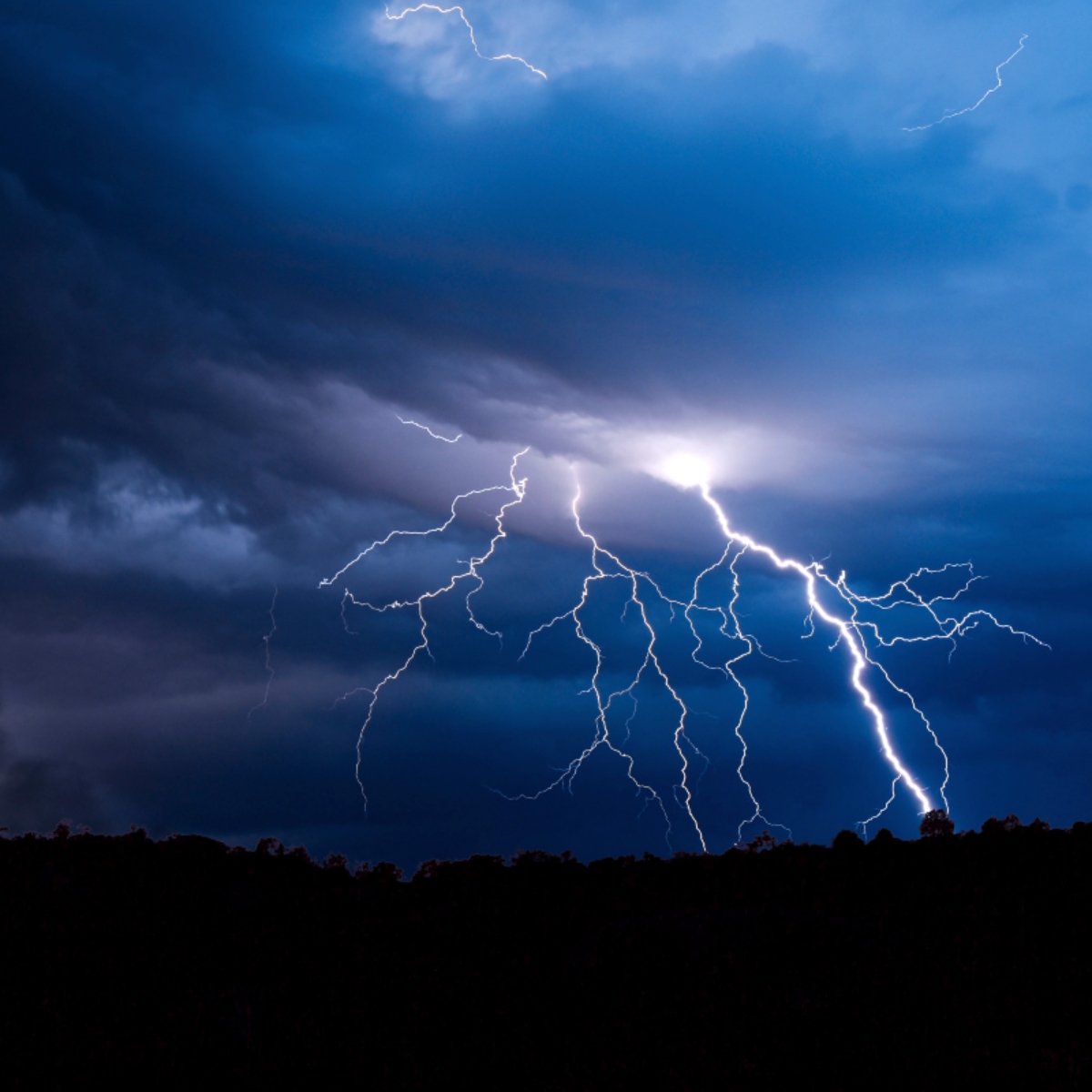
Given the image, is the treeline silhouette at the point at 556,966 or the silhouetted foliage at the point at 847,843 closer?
the treeline silhouette at the point at 556,966

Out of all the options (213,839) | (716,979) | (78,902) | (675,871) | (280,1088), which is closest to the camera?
(280,1088)

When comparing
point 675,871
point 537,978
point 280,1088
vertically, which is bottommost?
point 280,1088

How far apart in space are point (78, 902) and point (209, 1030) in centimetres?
508

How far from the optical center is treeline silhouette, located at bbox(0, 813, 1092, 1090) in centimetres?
1209

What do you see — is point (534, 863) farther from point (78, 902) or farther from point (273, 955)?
point (78, 902)

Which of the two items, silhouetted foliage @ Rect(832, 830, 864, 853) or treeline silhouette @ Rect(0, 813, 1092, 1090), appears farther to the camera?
silhouetted foliage @ Rect(832, 830, 864, 853)

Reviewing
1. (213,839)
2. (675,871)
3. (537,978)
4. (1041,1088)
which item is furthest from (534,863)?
(1041,1088)

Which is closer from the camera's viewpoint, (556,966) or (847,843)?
(556,966)

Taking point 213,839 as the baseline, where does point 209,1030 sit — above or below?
below

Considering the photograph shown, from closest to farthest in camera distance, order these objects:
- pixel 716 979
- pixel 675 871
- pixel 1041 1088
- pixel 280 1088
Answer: pixel 1041 1088
pixel 280 1088
pixel 716 979
pixel 675 871

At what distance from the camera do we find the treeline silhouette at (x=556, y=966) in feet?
39.7

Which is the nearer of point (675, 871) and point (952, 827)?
point (675, 871)

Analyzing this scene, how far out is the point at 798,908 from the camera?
52.5ft

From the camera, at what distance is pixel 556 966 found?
14969mm
